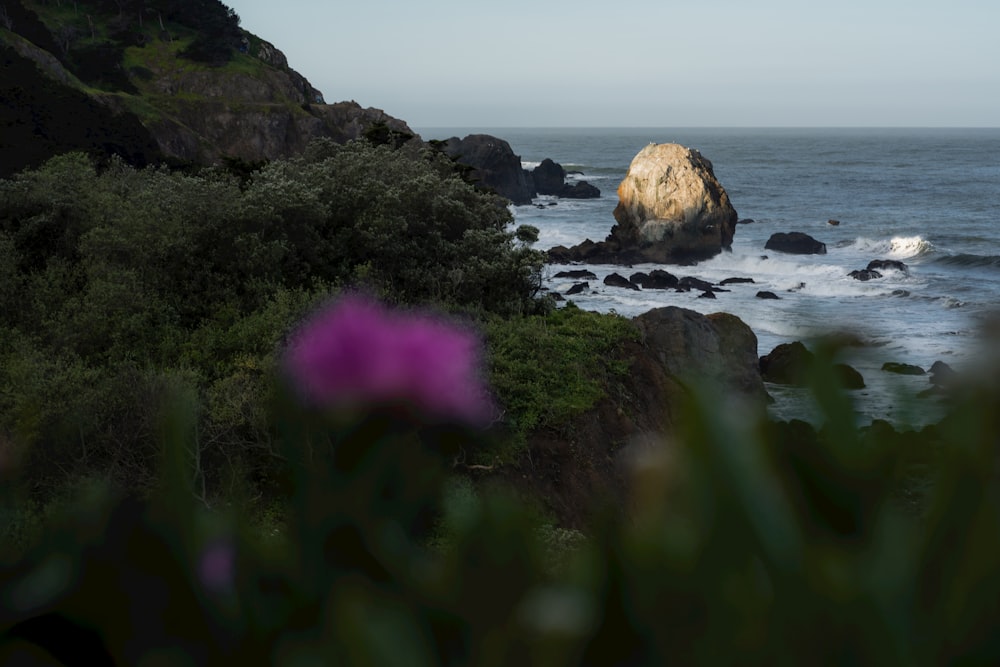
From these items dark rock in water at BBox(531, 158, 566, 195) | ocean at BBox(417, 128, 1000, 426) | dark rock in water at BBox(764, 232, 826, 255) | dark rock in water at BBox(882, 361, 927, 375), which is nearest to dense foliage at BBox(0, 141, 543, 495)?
ocean at BBox(417, 128, 1000, 426)

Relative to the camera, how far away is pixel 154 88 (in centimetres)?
4903

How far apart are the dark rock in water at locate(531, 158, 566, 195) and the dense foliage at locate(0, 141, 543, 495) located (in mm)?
64197

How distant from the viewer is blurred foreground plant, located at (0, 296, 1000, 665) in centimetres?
48

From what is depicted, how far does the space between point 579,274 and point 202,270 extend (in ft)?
89.1

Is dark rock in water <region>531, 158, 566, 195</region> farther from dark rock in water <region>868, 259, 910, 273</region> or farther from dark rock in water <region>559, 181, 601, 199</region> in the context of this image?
dark rock in water <region>868, 259, 910, 273</region>

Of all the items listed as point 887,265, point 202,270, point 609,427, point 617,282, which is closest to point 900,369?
point 609,427

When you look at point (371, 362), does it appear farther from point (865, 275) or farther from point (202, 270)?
point (865, 275)

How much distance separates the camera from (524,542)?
0.62 m

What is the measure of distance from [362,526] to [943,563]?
411mm

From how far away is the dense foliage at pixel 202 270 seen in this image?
8852mm

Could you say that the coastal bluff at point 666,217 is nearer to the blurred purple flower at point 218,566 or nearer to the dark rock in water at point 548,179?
the dark rock in water at point 548,179

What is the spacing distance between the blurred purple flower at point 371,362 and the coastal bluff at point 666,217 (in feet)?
134

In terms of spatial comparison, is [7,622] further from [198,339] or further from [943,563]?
[198,339]

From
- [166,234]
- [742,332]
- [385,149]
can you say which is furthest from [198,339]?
[742,332]
